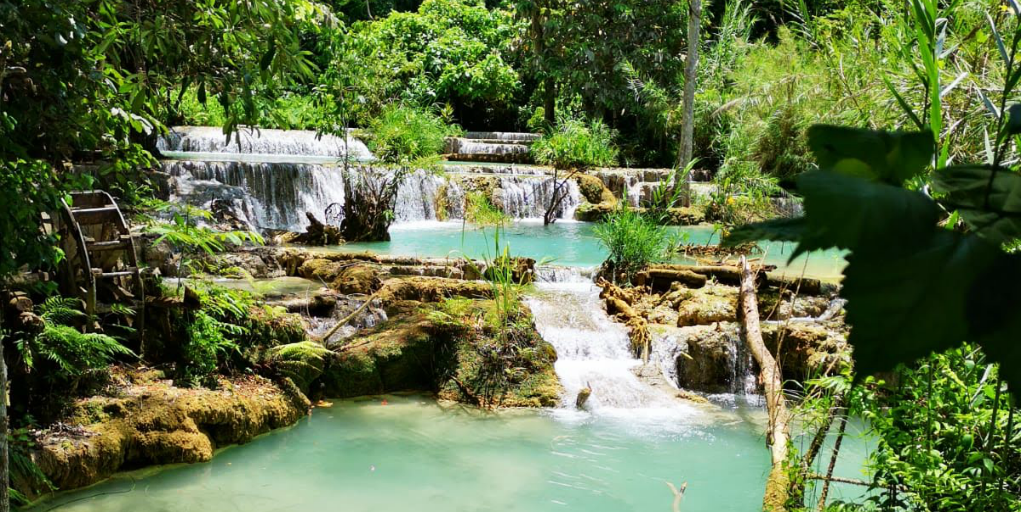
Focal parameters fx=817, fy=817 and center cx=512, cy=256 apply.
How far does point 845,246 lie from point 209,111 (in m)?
19.8

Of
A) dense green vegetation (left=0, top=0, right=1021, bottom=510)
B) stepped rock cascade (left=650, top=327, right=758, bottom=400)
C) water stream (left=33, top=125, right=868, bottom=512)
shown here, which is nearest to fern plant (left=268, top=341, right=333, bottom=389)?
dense green vegetation (left=0, top=0, right=1021, bottom=510)

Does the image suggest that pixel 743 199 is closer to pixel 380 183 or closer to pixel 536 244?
pixel 536 244

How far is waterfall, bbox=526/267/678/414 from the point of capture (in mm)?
6441

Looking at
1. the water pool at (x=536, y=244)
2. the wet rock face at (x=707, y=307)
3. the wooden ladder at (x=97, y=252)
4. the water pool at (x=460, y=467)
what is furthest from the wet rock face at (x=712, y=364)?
the wooden ladder at (x=97, y=252)

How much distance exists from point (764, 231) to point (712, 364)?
6.64m

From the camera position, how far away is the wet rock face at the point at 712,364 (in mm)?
7004

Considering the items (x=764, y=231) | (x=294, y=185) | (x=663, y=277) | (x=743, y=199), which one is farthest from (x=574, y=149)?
(x=764, y=231)

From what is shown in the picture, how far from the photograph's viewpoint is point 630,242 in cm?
859

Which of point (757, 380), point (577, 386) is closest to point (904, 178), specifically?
point (577, 386)

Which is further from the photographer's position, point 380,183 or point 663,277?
point 380,183

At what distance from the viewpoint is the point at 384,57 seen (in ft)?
49.1

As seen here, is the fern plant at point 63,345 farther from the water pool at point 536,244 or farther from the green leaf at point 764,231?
the water pool at point 536,244

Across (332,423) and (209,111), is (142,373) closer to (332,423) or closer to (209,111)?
(332,423)

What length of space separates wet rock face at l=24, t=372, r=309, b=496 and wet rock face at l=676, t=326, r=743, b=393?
11.0ft
